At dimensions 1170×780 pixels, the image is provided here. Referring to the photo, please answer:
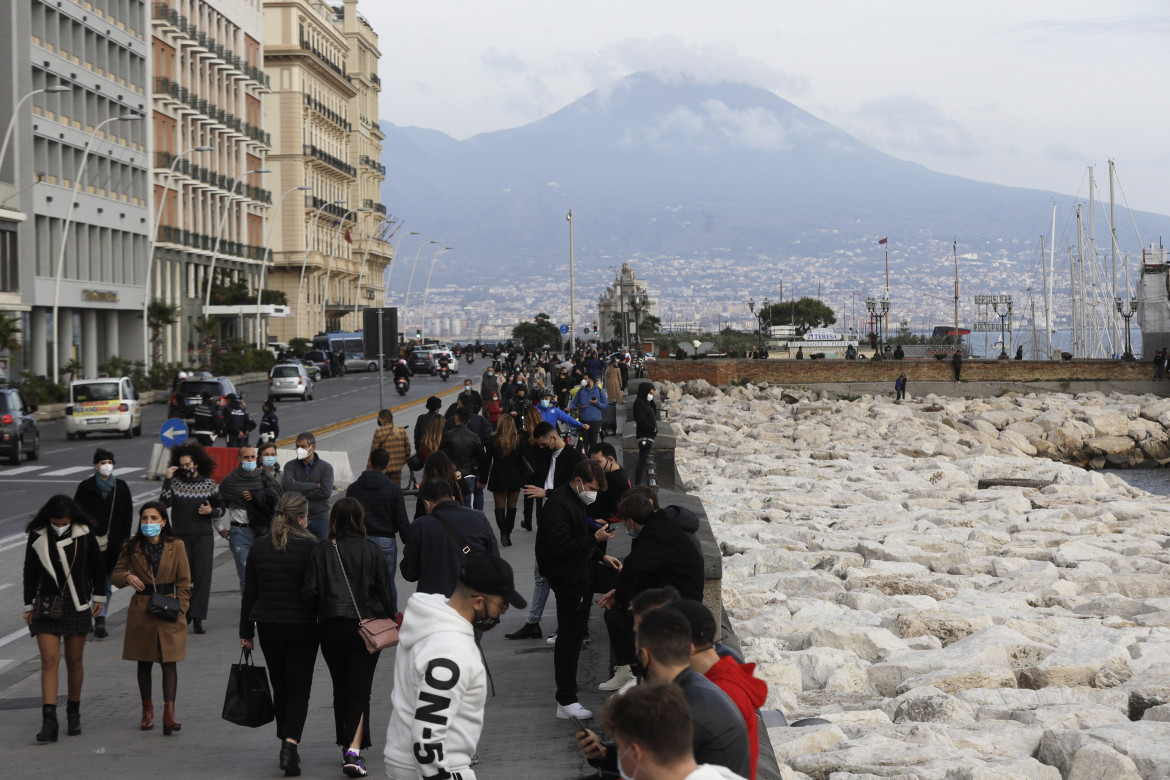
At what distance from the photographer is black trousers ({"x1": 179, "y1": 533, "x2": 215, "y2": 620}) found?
40.5 feet

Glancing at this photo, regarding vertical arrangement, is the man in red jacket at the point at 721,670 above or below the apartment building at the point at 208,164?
below

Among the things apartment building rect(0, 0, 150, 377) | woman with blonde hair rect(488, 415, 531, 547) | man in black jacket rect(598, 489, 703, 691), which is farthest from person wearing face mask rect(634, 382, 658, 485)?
apartment building rect(0, 0, 150, 377)

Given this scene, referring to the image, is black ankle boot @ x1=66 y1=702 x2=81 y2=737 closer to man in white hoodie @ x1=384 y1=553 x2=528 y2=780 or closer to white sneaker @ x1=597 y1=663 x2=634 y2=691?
white sneaker @ x1=597 y1=663 x2=634 y2=691

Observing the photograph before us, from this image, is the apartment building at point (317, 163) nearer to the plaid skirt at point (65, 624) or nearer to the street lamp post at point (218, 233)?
the street lamp post at point (218, 233)

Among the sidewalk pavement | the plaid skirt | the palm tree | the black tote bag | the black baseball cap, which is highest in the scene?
the palm tree

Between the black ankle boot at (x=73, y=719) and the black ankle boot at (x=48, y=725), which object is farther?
the black ankle boot at (x=73, y=719)

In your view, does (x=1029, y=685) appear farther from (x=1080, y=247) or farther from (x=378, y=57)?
(x=378, y=57)

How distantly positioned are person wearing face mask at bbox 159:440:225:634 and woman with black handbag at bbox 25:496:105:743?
2.31 meters

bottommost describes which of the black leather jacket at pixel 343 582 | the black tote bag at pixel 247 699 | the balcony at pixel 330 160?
the black tote bag at pixel 247 699

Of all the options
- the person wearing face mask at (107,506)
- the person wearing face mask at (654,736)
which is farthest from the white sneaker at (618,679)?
the person wearing face mask at (654,736)

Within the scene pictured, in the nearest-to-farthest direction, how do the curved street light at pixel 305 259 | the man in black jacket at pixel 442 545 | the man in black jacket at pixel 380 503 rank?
the man in black jacket at pixel 442 545 < the man in black jacket at pixel 380 503 < the curved street light at pixel 305 259

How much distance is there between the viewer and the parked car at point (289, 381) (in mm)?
56500

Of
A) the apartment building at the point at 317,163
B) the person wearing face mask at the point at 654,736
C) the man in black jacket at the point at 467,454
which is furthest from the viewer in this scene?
the apartment building at the point at 317,163

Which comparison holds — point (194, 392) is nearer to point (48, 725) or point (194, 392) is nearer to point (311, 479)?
point (311, 479)
